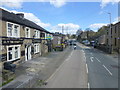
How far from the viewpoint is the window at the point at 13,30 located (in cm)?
1248

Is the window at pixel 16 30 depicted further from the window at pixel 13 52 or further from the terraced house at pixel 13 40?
the window at pixel 13 52

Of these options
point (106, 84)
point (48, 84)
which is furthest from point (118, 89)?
point (48, 84)

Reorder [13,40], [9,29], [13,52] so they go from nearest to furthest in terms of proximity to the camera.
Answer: [9,29]
[13,40]
[13,52]

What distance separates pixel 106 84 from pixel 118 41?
23.7 metres

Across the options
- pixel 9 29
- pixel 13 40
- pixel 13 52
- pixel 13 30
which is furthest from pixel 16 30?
pixel 13 52

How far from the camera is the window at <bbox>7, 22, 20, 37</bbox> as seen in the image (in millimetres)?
12480

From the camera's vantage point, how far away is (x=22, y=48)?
49.9 feet

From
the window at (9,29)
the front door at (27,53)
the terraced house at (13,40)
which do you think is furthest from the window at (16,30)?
the front door at (27,53)

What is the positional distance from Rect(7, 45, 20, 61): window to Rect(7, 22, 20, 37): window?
1547 millimetres

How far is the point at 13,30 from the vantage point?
43.2ft

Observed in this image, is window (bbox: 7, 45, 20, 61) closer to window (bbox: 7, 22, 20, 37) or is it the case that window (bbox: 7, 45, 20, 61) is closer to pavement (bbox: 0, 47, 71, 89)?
pavement (bbox: 0, 47, 71, 89)

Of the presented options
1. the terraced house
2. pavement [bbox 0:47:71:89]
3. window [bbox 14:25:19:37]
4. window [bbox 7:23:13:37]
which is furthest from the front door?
window [bbox 7:23:13:37]

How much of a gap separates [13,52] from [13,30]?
2.84 metres

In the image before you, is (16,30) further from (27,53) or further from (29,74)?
(29,74)
